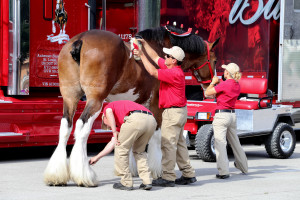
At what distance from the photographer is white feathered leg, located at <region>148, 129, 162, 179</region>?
856cm

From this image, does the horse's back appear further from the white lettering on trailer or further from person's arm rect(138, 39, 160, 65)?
the white lettering on trailer

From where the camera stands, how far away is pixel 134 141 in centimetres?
761

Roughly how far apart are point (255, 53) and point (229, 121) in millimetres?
5766

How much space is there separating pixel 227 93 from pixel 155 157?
1.44 meters

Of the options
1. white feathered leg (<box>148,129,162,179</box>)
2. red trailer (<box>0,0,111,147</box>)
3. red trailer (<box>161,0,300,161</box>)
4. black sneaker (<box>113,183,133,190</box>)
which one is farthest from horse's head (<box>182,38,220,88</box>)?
red trailer (<box>161,0,300,161</box>)

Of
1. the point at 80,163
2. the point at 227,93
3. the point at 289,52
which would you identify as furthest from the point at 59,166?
the point at 289,52

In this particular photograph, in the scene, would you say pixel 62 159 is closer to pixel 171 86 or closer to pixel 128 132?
pixel 128 132

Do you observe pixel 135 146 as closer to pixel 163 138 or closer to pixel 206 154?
pixel 163 138

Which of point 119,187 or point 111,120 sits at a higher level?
point 111,120

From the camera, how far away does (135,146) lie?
7.71 m

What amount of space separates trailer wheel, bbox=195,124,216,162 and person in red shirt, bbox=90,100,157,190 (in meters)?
3.01

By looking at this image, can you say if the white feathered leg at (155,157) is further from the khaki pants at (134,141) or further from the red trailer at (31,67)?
the red trailer at (31,67)

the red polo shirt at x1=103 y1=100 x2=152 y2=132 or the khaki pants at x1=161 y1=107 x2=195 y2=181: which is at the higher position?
the red polo shirt at x1=103 y1=100 x2=152 y2=132

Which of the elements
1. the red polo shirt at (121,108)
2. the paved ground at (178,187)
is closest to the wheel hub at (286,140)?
the paved ground at (178,187)
